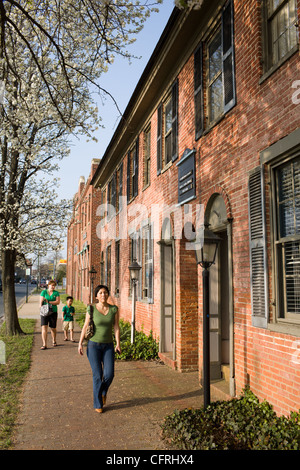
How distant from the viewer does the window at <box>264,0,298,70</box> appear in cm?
508

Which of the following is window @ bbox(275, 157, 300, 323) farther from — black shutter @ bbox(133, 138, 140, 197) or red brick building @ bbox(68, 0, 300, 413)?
black shutter @ bbox(133, 138, 140, 197)

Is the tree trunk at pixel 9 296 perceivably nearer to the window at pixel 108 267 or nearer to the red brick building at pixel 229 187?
the red brick building at pixel 229 187

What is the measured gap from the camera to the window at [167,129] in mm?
9484

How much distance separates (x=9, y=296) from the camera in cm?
1428

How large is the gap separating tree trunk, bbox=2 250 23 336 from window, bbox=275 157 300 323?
437 inches

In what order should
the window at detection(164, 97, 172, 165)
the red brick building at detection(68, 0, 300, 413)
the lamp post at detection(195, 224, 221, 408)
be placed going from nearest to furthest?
the red brick building at detection(68, 0, 300, 413) < the lamp post at detection(195, 224, 221, 408) < the window at detection(164, 97, 172, 165)

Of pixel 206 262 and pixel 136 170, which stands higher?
pixel 136 170

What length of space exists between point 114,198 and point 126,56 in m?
11.8

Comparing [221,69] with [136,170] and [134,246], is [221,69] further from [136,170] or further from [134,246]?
[134,246]

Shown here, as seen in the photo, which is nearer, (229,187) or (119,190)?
(229,187)

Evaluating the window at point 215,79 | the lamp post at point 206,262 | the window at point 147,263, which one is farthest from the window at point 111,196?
the lamp post at point 206,262

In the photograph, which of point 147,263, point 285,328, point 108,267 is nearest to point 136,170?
point 147,263

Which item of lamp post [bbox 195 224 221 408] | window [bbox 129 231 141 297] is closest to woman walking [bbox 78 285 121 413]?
lamp post [bbox 195 224 221 408]

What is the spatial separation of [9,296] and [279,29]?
12006 millimetres
